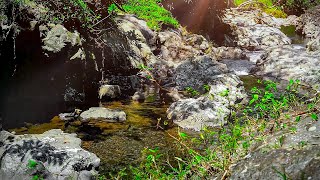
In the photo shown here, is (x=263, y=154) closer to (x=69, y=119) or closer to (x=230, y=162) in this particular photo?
(x=230, y=162)

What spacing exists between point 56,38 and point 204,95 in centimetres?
698

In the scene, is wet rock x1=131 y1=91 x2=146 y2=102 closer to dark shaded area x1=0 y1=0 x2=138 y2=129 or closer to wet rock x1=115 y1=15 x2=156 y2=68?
dark shaded area x1=0 y1=0 x2=138 y2=129

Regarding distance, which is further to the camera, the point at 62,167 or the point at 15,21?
the point at 15,21

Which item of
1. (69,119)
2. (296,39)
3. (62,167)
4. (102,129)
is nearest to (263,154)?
(62,167)

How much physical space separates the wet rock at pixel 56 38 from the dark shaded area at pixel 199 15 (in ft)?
50.2

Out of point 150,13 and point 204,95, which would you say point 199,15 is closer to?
point 150,13

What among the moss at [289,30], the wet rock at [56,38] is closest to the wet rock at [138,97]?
the wet rock at [56,38]

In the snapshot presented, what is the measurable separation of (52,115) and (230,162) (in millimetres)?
8222

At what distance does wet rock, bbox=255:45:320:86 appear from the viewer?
1582 centimetres

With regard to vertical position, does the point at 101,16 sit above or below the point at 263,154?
above

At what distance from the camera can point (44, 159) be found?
695 centimetres

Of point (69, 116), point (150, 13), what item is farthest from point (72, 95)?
point (150, 13)

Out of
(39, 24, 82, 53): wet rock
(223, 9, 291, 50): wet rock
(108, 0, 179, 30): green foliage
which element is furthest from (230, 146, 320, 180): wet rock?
(223, 9, 291, 50): wet rock

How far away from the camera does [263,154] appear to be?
12.9 ft
